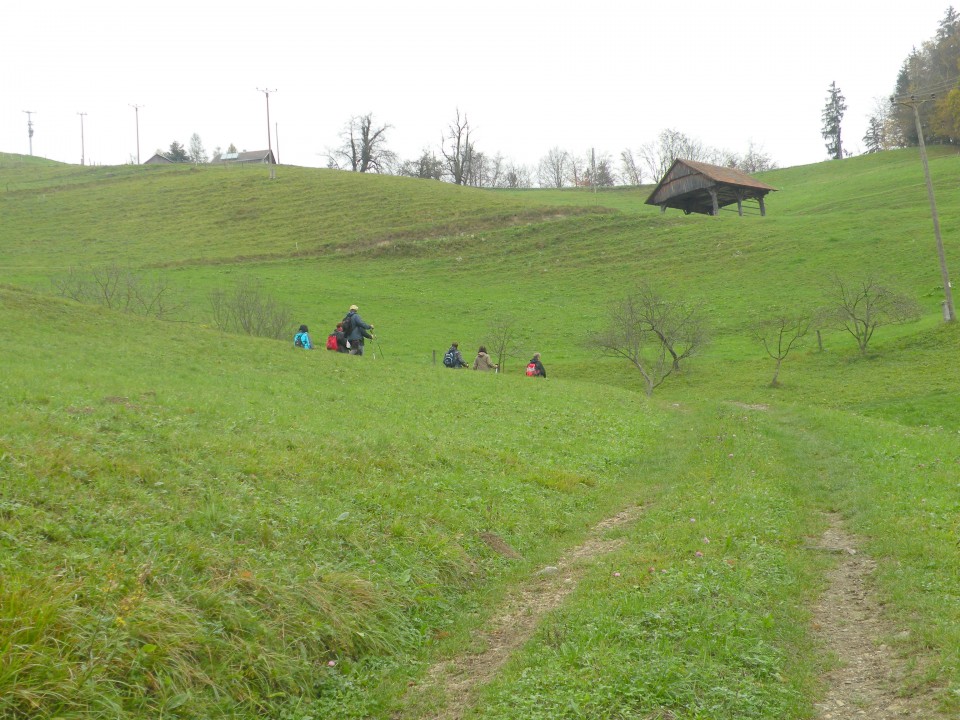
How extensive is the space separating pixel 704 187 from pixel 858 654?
65.2 metres

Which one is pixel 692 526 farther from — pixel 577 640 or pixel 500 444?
pixel 500 444

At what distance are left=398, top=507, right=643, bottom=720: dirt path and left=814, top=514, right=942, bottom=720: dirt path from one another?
263 centimetres

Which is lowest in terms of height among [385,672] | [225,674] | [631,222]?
[385,672]

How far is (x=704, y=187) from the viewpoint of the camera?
6638 centimetres

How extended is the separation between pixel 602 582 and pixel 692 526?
7.98 feet

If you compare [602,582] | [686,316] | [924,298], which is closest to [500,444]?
[602,582]

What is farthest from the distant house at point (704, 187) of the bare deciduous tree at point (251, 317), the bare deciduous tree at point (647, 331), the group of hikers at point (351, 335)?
the group of hikers at point (351, 335)

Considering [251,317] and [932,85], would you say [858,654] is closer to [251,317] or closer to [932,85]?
[251,317]

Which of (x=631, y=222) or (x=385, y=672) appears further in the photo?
(x=631, y=222)

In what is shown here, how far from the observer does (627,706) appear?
5.27 metres

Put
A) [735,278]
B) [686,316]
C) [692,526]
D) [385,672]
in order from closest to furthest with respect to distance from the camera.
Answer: [385,672]
[692,526]
[686,316]
[735,278]

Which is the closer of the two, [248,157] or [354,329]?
[354,329]

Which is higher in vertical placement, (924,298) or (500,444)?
(924,298)

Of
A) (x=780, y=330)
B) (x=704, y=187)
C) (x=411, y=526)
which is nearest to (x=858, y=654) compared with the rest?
(x=411, y=526)
